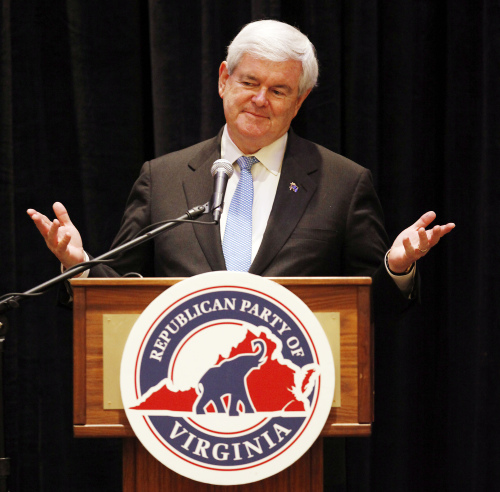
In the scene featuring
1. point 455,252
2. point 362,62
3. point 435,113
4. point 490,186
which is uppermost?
point 362,62

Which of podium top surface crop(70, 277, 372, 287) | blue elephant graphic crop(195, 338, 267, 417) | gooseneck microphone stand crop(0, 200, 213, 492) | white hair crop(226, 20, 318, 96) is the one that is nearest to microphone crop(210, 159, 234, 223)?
gooseneck microphone stand crop(0, 200, 213, 492)

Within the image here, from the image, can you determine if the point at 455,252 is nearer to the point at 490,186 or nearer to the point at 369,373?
the point at 490,186

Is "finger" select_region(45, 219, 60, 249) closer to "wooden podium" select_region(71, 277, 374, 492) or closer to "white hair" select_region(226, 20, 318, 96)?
"wooden podium" select_region(71, 277, 374, 492)

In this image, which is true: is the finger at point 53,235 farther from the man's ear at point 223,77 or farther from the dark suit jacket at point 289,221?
the man's ear at point 223,77

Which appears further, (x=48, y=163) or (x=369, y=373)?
(x=48, y=163)

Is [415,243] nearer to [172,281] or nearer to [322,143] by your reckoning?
[172,281]

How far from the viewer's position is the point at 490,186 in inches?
104

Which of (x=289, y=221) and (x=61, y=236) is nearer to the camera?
(x=61, y=236)

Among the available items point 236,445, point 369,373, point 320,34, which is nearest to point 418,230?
point 369,373

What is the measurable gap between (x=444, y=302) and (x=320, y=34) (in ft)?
3.46

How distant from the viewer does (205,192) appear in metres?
2.03

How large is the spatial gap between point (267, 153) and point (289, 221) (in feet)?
0.82

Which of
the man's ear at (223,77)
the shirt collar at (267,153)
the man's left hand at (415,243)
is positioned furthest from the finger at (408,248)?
the man's ear at (223,77)

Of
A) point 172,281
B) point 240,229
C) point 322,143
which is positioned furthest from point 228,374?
point 322,143
